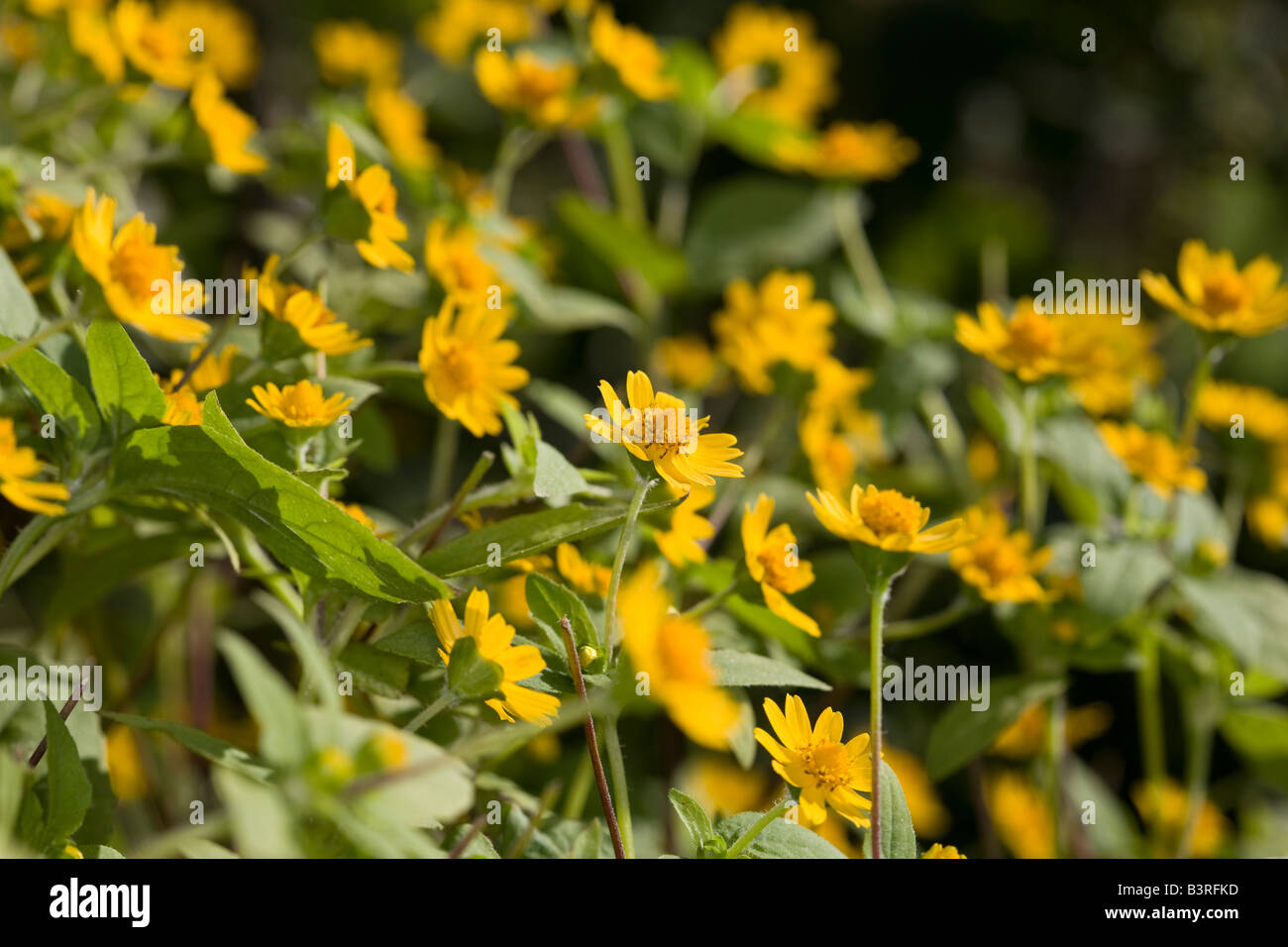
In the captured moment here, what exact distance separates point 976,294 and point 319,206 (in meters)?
1.02

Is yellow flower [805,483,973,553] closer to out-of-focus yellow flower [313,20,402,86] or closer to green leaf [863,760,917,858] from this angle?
green leaf [863,760,917,858]

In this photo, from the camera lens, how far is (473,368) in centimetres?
60

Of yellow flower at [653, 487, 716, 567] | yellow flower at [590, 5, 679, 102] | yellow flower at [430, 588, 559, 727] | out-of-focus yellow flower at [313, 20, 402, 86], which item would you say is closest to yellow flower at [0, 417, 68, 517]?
yellow flower at [430, 588, 559, 727]

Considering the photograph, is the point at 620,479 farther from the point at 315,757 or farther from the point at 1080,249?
the point at 1080,249

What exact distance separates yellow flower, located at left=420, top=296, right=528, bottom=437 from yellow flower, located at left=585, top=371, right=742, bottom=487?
11cm

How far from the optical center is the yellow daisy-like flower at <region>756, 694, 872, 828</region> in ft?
1.62

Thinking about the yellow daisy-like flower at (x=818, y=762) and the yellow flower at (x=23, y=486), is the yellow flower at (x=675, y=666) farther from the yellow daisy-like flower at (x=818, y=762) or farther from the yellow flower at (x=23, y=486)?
the yellow flower at (x=23, y=486)

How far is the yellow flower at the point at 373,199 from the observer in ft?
1.89

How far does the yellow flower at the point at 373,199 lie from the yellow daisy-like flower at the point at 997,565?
1.24 feet

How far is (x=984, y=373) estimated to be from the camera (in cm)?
99

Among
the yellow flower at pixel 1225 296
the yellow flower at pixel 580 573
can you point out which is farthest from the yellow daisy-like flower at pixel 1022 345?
the yellow flower at pixel 580 573

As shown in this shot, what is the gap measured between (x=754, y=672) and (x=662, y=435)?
126 millimetres

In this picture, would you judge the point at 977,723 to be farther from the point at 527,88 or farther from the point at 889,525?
the point at 527,88

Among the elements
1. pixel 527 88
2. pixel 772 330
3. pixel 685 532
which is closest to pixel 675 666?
pixel 685 532
